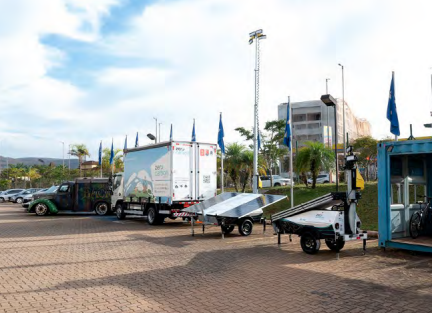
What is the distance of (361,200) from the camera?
1775 cm

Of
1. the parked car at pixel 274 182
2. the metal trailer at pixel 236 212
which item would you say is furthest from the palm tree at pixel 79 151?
the metal trailer at pixel 236 212

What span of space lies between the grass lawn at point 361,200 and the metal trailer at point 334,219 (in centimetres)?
479

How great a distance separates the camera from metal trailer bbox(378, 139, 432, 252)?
10.0m

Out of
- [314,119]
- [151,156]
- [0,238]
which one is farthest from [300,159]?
[314,119]

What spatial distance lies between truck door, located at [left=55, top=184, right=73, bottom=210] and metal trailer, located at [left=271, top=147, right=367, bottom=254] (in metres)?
17.8

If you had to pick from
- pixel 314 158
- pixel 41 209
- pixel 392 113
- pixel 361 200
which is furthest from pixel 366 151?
pixel 41 209

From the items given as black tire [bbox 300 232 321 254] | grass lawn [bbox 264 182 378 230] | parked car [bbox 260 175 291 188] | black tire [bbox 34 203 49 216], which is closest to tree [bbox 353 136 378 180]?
parked car [bbox 260 175 291 188]

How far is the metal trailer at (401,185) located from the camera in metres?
10.0

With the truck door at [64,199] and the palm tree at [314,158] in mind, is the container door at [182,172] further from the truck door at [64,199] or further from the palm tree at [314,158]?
the truck door at [64,199]

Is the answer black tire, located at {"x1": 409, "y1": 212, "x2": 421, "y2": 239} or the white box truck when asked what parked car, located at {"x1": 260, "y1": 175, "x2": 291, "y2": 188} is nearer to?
the white box truck

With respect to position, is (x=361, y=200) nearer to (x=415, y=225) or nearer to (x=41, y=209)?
(x=415, y=225)

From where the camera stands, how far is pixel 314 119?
262ft

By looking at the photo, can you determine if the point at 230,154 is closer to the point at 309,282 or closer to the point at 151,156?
the point at 151,156

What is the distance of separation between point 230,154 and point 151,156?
1102cm
